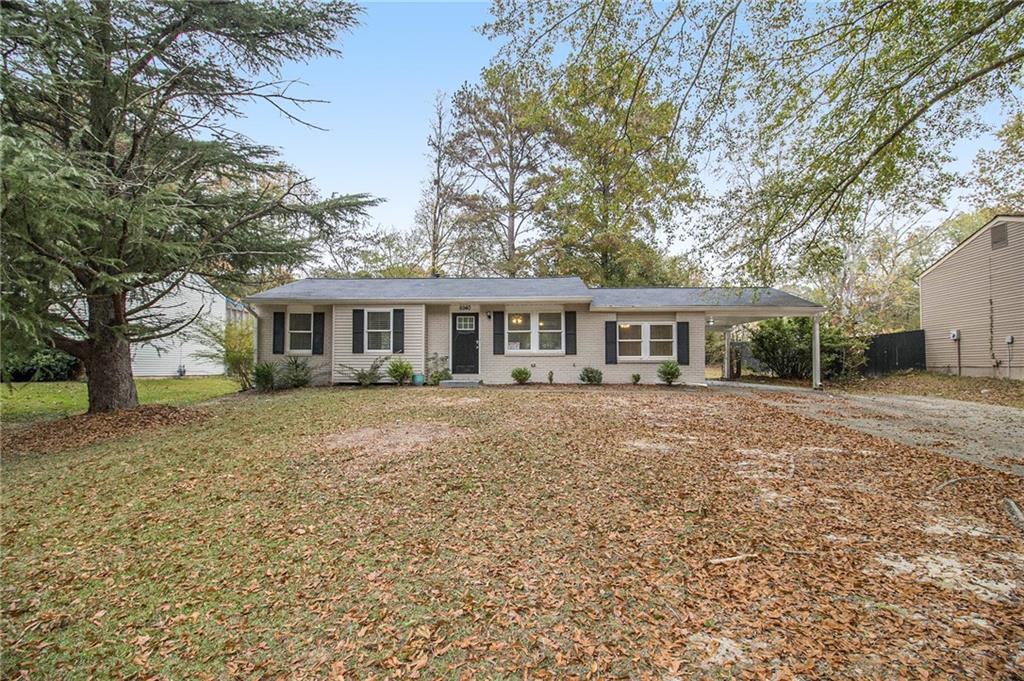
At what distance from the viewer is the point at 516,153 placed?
22.5m

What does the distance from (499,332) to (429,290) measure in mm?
2591

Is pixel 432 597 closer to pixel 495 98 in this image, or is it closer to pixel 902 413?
pixel 902 413

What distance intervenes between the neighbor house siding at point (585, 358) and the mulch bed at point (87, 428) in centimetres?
744

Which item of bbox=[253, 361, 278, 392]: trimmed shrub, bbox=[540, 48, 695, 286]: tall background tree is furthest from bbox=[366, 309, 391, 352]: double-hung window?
bbox=[540, 48, 695, 286]: tall background tree

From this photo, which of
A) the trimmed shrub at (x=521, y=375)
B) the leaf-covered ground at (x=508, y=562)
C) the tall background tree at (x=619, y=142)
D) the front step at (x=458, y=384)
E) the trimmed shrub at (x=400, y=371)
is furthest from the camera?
the trimmed shrub at (x=521, y=375)

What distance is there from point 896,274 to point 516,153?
792 inches

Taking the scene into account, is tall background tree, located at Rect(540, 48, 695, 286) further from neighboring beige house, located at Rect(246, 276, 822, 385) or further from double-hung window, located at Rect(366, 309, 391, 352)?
double-hung window, located at Rect(366, 309, 391, 352)

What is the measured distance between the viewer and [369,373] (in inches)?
514

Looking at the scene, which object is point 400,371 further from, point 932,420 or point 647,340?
point 932,420

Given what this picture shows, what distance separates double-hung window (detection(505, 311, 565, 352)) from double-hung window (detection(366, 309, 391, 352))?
3548 millimetres

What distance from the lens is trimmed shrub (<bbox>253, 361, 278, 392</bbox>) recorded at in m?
12.2

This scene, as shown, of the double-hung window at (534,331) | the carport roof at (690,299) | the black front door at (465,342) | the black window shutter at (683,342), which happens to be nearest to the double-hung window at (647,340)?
the black window shutter at (683,342)

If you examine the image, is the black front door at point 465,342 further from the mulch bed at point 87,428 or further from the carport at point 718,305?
the mulch bed at point 87,428

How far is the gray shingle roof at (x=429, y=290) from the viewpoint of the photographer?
43.3 ft
